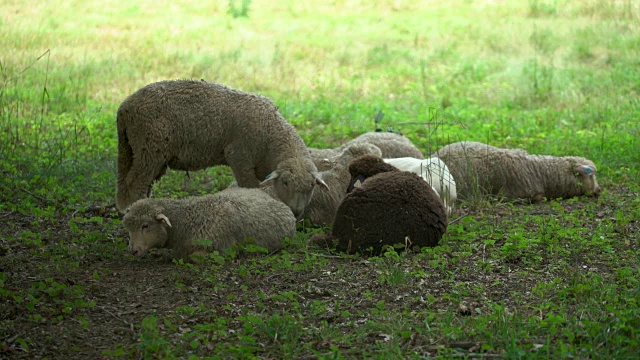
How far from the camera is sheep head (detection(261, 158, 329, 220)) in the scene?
7609 mm

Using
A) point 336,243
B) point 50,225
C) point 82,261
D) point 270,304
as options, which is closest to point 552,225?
point 336,243

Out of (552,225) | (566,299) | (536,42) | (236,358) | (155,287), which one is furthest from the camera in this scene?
(536,42)

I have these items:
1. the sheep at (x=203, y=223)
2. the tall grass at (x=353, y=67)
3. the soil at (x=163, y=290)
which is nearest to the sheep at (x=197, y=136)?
the sheep at (x=203, y=223)

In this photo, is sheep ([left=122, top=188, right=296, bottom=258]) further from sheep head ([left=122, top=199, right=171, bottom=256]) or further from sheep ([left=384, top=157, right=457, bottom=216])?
sheep ([left=384, top=157, right=457, bottom=216])

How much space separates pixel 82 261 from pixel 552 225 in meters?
4.20

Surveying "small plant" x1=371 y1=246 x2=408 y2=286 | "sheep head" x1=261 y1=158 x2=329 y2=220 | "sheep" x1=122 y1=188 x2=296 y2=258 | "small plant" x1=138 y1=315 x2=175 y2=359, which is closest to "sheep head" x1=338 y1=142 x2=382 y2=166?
"sheep head" x1=261 y1=158 x2=329 y2=220

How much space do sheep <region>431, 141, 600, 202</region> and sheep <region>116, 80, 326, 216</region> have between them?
2.17 meters

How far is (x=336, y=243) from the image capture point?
7.01 m

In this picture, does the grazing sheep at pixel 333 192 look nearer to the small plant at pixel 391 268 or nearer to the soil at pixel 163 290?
the soil at pixel 163 290

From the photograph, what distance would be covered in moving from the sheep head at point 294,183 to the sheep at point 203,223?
1.34ft

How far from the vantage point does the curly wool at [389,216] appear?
6820mm

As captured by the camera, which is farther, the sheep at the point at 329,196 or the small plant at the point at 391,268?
the sheep at the point at 329,196

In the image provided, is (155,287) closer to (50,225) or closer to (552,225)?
(50,225)

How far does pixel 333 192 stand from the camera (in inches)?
325
